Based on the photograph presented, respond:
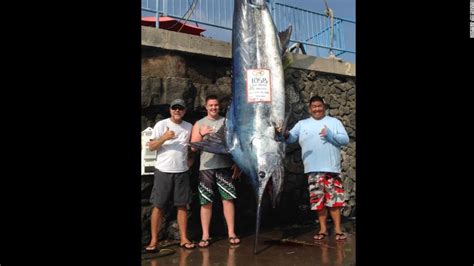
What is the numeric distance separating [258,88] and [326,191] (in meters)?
1.07

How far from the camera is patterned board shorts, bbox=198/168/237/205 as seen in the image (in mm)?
3715

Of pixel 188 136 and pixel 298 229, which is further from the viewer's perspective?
pixel 298 229

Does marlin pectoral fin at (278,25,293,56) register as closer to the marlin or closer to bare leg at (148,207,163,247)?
the marlin

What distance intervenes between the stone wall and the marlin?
57cm

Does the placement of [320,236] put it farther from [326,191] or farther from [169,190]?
[169,190]

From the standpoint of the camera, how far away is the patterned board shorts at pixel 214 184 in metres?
3.71

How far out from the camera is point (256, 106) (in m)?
3.64

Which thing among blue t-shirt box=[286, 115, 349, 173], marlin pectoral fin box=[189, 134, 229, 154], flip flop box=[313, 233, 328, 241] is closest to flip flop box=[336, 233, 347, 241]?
flip flop box=[313, 233, 328, 241]

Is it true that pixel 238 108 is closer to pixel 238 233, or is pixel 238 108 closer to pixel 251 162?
pixel 251 162

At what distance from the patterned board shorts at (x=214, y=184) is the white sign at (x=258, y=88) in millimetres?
664

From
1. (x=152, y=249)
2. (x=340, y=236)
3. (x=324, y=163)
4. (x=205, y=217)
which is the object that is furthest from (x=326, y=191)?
(x=152, y=249)

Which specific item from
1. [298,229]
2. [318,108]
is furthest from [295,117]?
[298,229]

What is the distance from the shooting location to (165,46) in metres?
4.02
